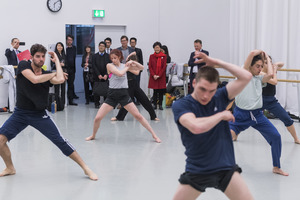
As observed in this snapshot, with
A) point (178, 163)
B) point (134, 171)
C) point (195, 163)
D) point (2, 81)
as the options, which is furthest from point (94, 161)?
point (2, 81)

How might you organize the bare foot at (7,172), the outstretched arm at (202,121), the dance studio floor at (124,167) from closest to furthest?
the outstretched arm at (202,121) → the dance studio floor at (124,167) → the bare foot at (7,172)

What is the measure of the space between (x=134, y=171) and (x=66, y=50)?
7.31 meters

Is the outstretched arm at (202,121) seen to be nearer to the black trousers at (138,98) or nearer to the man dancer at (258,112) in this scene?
A: the man dancer at (258,112)

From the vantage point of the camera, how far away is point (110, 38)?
1269 cm

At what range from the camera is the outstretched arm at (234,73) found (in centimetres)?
294

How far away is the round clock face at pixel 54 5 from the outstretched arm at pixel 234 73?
9.81 m

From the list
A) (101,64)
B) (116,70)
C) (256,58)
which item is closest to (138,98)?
(116,70)

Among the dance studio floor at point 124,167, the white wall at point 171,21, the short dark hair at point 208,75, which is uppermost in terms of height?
the white wall at point 171,21

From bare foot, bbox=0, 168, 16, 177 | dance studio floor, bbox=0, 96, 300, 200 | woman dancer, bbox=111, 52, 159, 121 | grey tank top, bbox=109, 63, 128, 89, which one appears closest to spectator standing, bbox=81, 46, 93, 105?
woman dancer, bbox=111, 52, 159, 121

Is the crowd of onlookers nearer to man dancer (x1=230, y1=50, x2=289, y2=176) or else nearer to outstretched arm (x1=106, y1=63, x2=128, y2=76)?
outstretched arm (x1=106, y1=63, x2=128, y2=76)

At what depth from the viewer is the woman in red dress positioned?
446 inches

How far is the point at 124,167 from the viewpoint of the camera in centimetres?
562

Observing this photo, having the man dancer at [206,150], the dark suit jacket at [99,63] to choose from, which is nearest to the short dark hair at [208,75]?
the man dancer at [206,150]

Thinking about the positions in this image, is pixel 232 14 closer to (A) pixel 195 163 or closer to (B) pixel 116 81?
(B) pixel 116 81
